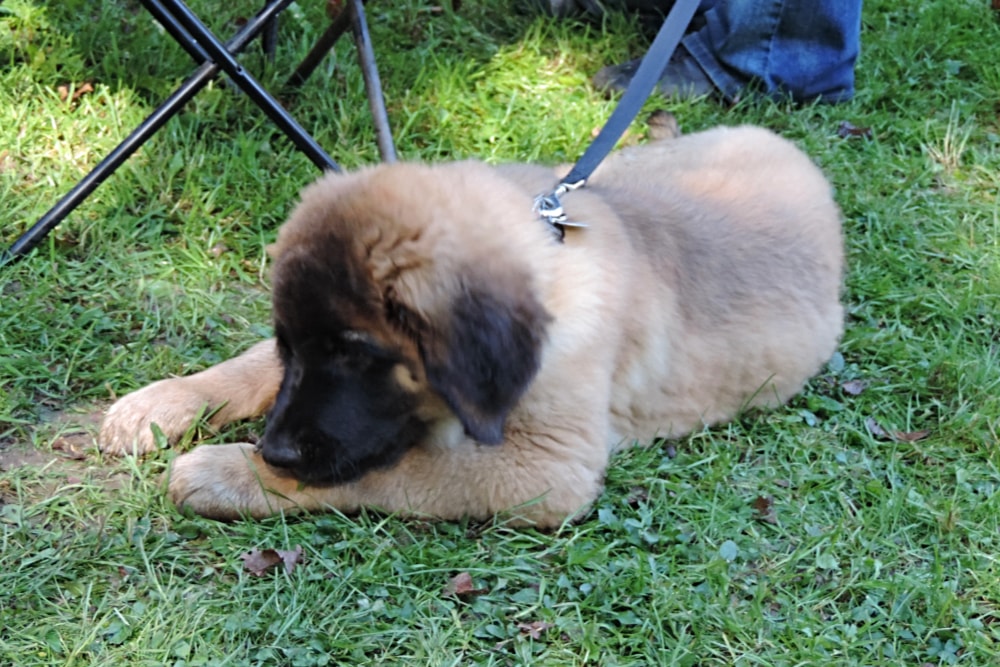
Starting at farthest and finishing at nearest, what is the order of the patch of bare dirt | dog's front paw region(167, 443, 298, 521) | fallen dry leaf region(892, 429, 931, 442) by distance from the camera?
fallen dry leaf region(892, 429, 931, 442)
the patch of bare dirt
dog's front paw region(167, 443, 298, 521)

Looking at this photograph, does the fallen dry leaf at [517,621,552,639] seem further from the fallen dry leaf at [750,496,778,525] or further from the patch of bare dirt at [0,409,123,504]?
the patch of bare dirt at [0,409,123,504]

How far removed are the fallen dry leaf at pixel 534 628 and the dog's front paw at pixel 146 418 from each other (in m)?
1.16

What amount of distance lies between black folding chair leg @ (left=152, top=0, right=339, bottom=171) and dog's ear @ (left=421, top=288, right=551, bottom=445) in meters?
1.61

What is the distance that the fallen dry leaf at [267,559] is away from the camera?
263 centimetres

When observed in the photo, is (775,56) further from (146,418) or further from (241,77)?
(146,418)

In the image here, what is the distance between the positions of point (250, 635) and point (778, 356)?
6.13 ft

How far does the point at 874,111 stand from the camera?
516 cm

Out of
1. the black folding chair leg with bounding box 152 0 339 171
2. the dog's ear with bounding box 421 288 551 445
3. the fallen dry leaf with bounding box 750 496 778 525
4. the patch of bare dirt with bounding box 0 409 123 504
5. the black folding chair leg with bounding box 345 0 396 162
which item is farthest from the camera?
the black folding chair leg with bounding box 345 0 396 162

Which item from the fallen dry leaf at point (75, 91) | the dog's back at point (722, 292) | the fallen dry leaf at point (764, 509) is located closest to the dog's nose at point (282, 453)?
the dog's back at point (722, 292)

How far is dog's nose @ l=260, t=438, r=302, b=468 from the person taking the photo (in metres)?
2.60

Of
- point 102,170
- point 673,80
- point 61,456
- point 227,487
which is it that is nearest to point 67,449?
point 61,456

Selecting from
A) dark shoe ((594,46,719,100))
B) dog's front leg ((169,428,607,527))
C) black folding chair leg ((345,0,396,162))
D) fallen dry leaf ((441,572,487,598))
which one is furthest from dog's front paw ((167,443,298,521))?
dark shoe ((594,46,719,100))

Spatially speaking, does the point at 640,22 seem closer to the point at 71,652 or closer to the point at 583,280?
the point at 583,280

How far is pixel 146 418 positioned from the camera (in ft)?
9.75
